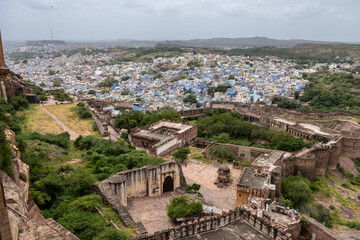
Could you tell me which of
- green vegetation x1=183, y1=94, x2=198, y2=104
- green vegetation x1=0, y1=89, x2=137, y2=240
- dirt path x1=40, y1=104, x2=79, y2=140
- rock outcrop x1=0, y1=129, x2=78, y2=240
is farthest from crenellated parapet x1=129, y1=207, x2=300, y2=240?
green vegetation x1=183, y1=94, x2=198, y2=104

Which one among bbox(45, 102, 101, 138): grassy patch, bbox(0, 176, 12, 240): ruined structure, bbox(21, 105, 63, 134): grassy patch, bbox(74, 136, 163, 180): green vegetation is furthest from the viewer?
bbox(45, 102, 101, 138): grassy patch

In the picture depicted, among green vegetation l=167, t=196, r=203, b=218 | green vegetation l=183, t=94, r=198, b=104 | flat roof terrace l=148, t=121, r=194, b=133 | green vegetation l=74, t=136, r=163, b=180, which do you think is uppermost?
green vegetation l=74, t=136, r=163, b=180

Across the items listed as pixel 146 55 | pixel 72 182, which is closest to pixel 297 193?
pixel 72 182

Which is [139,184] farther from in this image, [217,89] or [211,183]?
[217,89]

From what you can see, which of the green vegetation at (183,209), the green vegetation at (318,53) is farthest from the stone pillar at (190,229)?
the green vegetation at (318,53)

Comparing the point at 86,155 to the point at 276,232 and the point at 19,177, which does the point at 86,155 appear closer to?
the point at 19,177

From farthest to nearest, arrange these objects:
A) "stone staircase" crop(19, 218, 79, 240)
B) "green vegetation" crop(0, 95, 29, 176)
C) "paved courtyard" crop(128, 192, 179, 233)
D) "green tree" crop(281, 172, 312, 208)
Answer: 1. "green tree" crop(281, 172, 312, 208)
2. "paved courtyard" crop(128, 192, 179, 233)
3. "green vegetation" crop(0, 95, 29, 176)
4. "stone staircase" crop(19, 218, 79, 240)

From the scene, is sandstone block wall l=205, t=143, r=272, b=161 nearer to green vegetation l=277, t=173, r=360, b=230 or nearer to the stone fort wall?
green vegetation l=277, t=173, r=360, b=230
